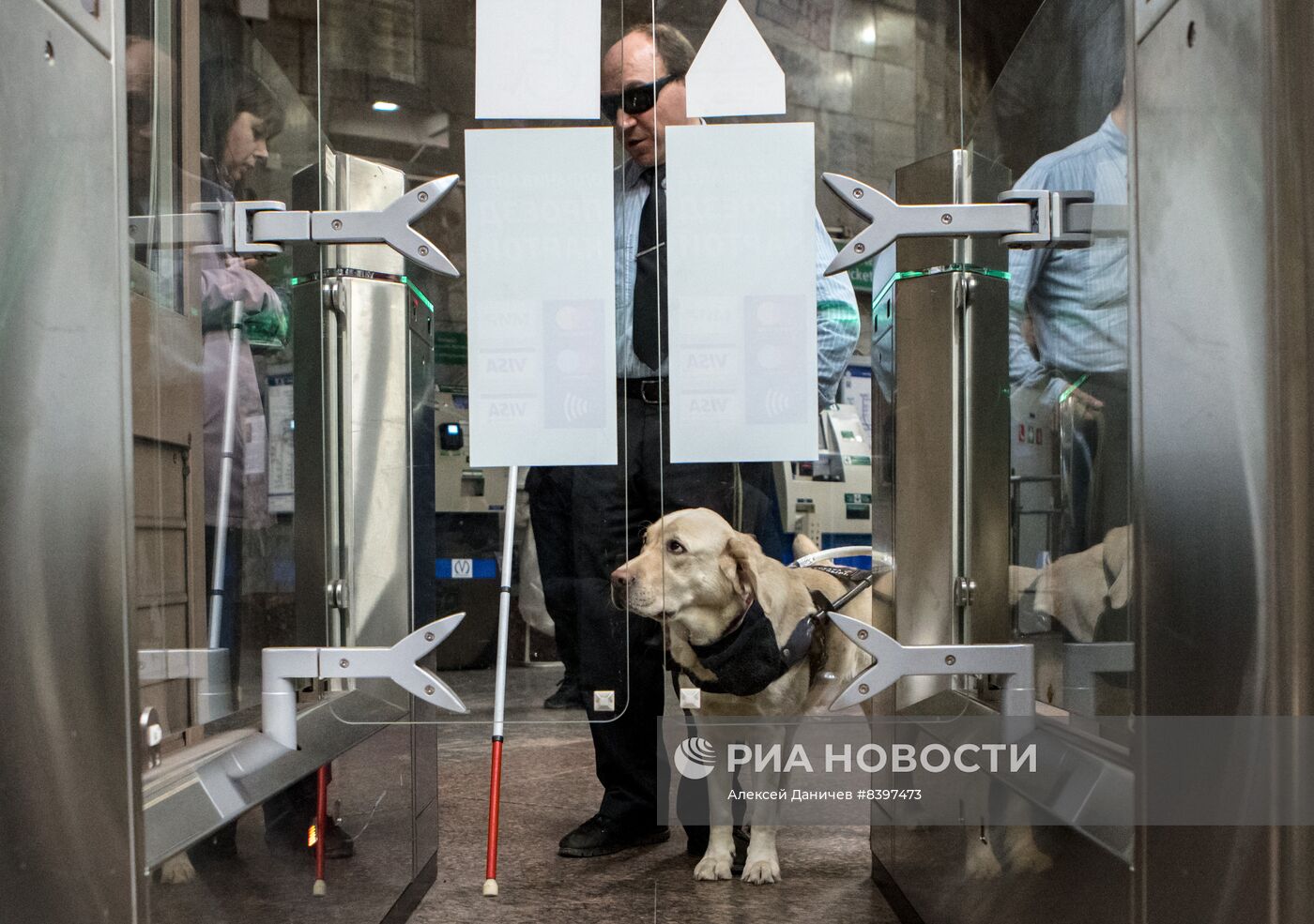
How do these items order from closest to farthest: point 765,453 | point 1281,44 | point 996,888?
1. point 1281,44
2. point 765,453
3. point 996,888

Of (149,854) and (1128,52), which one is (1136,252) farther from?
(149,854)

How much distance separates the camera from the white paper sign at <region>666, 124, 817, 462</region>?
1.70 metres

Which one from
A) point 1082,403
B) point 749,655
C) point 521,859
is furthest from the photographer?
point 521,859

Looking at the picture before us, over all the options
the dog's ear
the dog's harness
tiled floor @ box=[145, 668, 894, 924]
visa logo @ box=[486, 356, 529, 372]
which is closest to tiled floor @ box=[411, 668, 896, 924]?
tiled floor @ box=[145, 668, 894, 924]

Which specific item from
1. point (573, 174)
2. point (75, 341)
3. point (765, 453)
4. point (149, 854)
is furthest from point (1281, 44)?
point (149, 854)

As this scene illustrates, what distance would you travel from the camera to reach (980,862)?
1.85 metres

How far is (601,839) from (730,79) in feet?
3.92

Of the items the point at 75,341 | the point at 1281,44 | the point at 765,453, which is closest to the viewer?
the point at 1281,44

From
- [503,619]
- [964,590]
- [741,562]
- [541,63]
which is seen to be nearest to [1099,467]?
[964,590]

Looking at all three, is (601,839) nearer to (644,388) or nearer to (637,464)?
(637,464)

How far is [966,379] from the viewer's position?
1780mm

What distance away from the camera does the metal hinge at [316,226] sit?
1.70 meters

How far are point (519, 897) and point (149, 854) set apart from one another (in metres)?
0.61

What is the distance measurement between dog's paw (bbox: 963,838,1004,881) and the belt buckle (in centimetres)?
86
